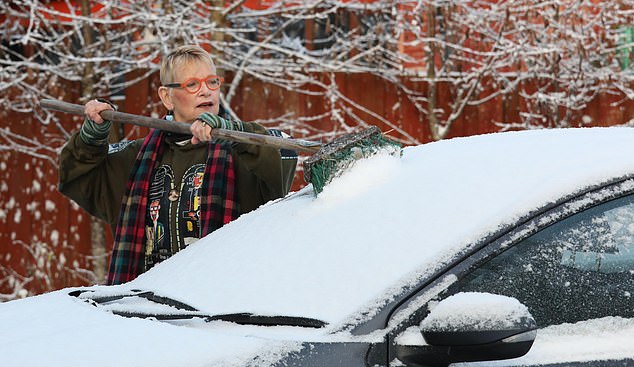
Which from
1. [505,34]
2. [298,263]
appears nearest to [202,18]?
[505,34]

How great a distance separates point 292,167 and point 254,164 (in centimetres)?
28

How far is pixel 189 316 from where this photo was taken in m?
2.43

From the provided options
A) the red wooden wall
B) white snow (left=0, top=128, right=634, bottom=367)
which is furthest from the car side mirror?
the red wooden wall

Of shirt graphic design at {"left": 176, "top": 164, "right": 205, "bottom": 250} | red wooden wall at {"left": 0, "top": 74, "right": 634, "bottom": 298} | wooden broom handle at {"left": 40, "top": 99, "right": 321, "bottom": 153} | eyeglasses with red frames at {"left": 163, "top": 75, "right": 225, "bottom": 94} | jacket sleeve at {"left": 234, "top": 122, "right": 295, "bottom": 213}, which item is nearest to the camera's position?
wooden broom handle at {"left": 40, "top": 99, "right": 321, "bottom": 153}

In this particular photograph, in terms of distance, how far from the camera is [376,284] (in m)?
2.17

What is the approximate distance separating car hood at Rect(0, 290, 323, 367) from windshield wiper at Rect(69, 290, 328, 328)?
0.02 metres

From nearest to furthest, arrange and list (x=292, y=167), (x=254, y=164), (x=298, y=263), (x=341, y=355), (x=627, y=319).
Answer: (x=341, y=355) → (x=627, y=319) → (x=298, y=263) → (x=254, y=164) → (x=292, y=167)

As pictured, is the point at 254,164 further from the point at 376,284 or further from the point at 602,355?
the point at 602,355

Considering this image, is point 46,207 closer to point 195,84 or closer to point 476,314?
point 195,84

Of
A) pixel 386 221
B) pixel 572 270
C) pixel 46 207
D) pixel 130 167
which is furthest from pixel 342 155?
pixel 46 207

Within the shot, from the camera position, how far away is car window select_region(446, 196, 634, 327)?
2.21 m

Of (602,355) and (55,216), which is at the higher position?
(602,355)

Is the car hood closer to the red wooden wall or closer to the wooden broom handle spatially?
the wooden broom handle

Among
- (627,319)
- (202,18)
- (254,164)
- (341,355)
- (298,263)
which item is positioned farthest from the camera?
(202,18)
